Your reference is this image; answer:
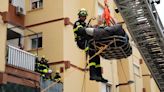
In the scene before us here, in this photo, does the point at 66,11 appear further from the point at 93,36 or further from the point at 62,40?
the point at 93,36

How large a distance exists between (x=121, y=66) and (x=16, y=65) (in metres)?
12.2

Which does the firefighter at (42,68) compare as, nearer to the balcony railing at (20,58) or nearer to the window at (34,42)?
the balcony railing at (20,58)

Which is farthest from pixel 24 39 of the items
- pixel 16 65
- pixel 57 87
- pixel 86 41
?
pixel 86 41

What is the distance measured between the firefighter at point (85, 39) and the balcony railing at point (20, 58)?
186 inches

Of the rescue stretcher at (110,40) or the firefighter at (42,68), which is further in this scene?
the firefighter at (42,68)

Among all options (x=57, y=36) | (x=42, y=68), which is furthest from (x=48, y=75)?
(x=57, y=36)

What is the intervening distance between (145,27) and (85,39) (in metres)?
6.56

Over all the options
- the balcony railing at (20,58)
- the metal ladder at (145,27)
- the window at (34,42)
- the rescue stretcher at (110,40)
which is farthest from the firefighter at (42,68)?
the rescue stretcher at (110,40)

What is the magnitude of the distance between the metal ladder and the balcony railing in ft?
14.7

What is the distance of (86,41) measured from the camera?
13.1 meters

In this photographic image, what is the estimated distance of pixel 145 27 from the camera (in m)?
19.0

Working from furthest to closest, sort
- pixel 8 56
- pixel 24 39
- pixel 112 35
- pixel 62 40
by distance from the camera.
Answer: pixel 24 39
pixel 62 40
pixel 8 56
pixel 112 35

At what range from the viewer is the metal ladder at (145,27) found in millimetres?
18203

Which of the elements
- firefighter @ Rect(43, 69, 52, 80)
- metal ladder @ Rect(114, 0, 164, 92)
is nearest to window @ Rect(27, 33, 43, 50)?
firefighter @ Rect(43, 69, 52, 80)
